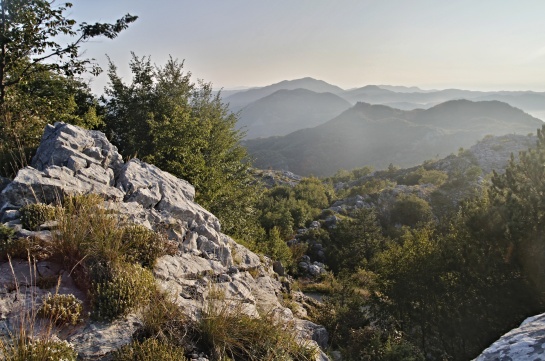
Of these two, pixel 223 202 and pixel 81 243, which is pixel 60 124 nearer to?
pixel 81 243

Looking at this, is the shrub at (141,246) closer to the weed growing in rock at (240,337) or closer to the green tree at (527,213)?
the weed growing in rock at (240,337)

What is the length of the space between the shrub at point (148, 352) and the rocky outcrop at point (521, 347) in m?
4.17

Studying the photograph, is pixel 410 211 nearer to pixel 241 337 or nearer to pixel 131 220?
pixel 131 220

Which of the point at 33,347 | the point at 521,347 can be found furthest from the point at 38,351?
the point at 521,347

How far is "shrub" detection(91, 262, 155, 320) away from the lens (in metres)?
5.48

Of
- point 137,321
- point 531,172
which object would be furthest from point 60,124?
point 531,172

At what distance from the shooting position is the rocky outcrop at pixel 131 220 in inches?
214

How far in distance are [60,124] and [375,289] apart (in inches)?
592

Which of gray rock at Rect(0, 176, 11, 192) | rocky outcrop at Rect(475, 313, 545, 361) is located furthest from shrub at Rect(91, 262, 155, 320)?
rocky outcrop at Rect(475, 313, 545, 361)

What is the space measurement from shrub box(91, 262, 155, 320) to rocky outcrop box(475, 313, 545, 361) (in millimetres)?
5357

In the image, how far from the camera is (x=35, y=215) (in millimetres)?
6871

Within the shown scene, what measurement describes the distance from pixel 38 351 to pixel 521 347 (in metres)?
5.86

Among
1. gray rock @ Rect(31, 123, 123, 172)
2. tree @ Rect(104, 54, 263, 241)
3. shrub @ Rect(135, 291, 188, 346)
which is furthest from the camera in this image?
tree @ Rect(104, 54, 263, 241)

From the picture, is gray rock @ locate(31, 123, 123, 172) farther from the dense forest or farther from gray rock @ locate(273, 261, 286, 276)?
gray rock @ locate(273, 261, 286, 276)
